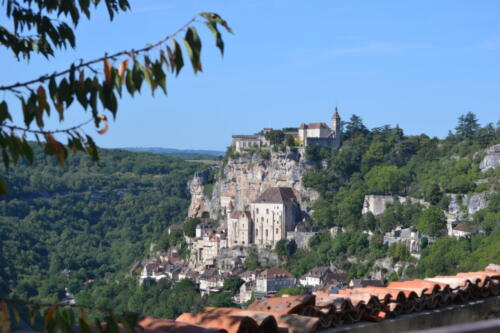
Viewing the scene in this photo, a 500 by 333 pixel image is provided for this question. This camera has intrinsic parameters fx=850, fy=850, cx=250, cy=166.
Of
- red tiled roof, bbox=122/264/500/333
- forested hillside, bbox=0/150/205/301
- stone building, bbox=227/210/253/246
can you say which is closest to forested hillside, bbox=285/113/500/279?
stone building, bbox=227/210/253/246

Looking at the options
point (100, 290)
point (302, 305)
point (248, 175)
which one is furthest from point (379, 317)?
point (248, 175)

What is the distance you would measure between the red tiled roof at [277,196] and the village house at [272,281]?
19.6 feet

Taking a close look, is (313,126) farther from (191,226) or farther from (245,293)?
(245,293)

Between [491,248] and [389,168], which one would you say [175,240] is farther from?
[491,248]

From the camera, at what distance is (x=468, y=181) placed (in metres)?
47.8

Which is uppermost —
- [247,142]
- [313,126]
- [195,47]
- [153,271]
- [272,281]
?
[313,126]

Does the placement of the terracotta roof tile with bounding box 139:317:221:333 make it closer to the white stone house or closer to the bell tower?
the white stone house

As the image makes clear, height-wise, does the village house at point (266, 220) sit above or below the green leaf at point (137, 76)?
below

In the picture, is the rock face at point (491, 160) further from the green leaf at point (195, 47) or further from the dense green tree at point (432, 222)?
the green leaf at point (195, 47)

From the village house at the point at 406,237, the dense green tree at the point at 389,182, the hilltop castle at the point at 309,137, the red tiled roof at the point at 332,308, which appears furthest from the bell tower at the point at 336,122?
the red tiled roof at the point at 332,308

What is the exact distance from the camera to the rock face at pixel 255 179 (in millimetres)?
56625

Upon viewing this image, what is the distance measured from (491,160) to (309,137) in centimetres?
1354

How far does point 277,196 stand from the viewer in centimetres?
5384

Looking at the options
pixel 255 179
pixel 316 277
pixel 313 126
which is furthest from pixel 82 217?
pixel 316 277
